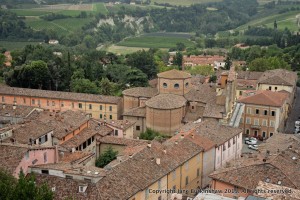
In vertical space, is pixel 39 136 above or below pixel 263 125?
above

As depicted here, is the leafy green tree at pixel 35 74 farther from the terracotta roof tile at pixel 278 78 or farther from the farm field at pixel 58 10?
the farm field at pixel 58 10

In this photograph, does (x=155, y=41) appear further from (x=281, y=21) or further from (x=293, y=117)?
(x=293, y=117)

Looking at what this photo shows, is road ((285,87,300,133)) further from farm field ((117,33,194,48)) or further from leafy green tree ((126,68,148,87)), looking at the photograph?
farm field ((117,33,194,48))

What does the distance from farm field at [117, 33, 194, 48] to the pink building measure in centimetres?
11565

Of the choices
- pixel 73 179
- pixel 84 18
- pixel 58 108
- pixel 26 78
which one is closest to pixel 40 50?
pixel 26 78

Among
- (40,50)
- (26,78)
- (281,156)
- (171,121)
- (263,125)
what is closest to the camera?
(281,156)

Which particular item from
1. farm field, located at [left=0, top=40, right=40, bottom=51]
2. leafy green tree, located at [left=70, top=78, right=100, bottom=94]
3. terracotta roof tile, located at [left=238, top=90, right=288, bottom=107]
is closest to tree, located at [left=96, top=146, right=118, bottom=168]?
terracotta roof tile, located at [left=238, top=90, right=288, bottom=107]

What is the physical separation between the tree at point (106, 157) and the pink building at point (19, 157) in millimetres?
5970

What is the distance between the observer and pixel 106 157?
37.5m

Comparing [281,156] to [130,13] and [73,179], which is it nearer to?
[73,179]

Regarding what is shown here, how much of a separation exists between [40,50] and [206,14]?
123380 millimetres

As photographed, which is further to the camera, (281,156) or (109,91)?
(109,91)

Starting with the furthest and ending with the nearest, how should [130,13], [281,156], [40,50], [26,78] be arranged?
[130,13] → [40,50] → [26,78] → [281,156]

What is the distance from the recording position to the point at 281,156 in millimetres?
32000
